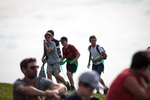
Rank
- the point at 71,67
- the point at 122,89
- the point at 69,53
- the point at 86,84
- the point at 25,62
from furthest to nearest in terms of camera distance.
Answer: the point at 71,67 < the point at 69,53 < the point at 25,62 < the point at 122,89 < the point at 86,84

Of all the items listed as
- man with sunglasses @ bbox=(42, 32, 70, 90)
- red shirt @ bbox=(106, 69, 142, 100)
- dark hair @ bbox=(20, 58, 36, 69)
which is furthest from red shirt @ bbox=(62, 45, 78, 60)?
red shirt @ bbox=(106, 69, 142, 100)

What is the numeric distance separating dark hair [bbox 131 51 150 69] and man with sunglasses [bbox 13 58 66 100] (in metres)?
1.83

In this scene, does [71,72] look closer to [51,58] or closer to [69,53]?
[69,53]

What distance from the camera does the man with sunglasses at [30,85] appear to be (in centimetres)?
528

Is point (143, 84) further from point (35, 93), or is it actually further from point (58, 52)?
point (58, 52)

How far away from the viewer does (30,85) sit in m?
5.56

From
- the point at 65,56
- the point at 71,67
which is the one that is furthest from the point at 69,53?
the point at 71,67

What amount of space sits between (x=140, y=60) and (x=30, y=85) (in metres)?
2.49

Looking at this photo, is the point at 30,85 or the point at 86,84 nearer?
the point at 86,84

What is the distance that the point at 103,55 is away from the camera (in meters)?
10.4

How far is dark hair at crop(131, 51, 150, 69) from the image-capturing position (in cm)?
401

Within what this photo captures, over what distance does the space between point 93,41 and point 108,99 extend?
6.25 m

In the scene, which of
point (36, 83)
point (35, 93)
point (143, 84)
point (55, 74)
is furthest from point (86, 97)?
point (55, 74)

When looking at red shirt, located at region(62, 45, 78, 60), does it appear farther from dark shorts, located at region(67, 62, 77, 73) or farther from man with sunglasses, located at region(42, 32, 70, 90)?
man with sunglasses, located at region(42, 32, 70, 90)
